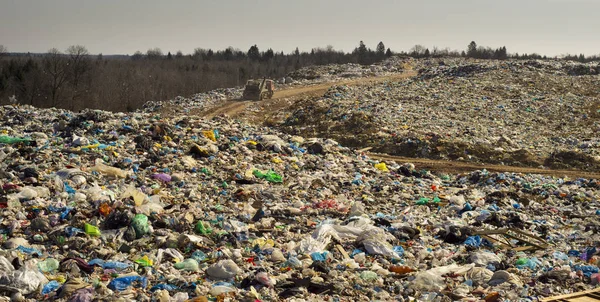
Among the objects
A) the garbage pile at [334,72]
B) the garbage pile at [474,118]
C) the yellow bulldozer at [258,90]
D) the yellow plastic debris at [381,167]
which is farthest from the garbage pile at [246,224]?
the garbage pile at [334,72]

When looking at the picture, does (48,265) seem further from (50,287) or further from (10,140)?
(10,140)

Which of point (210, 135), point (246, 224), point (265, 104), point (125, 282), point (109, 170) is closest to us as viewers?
point (125, 282)

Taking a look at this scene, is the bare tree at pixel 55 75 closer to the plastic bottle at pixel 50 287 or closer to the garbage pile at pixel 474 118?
the garbage pile at pixel 474 118

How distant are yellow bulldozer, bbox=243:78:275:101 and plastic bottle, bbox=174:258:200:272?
1825cm

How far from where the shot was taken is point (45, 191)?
6219 mm

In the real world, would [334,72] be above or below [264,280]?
above

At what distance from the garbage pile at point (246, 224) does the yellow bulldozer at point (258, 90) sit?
41.6 ft

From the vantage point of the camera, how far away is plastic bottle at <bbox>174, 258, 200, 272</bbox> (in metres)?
4.76

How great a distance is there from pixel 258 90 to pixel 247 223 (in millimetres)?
16987

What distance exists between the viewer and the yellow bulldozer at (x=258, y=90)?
2280 cm

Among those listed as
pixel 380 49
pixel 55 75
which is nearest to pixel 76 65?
pixel 55 75

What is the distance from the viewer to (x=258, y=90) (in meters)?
22.8

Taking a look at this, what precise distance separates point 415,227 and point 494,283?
168 cm

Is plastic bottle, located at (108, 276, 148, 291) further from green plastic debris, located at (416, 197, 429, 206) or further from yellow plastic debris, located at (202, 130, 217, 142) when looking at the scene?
yellow plastic debris, located at (202, 130, 217, 142)
